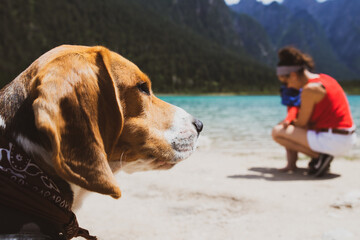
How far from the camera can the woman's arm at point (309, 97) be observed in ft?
18.6

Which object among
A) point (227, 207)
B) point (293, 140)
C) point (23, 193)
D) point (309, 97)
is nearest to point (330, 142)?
point (293, 140)

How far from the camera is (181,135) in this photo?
2.56 meters

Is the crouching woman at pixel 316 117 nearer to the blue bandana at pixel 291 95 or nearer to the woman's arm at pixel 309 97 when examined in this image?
the woman's arm at pixel 309 97

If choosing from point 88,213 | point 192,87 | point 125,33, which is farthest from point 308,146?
point 125,33

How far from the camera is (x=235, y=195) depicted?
15.4 feet

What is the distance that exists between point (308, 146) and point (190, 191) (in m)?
2.41

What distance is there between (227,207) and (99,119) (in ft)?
9.47

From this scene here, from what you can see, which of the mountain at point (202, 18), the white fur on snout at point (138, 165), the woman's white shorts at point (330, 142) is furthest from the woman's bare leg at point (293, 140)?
the mountain at point (202, 18)

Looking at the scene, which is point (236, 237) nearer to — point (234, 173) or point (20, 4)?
point (234, 173)

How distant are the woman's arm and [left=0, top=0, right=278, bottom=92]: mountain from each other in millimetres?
67478

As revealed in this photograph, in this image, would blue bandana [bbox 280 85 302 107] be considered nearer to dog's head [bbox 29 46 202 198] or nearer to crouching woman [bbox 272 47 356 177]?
crouching woman [bbox 272 47 356 177]

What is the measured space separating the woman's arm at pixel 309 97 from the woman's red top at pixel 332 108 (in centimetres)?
8

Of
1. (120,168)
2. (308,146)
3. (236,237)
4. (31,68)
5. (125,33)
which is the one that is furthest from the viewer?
(125,33)

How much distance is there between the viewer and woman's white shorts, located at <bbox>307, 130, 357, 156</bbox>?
5672 millimetres
